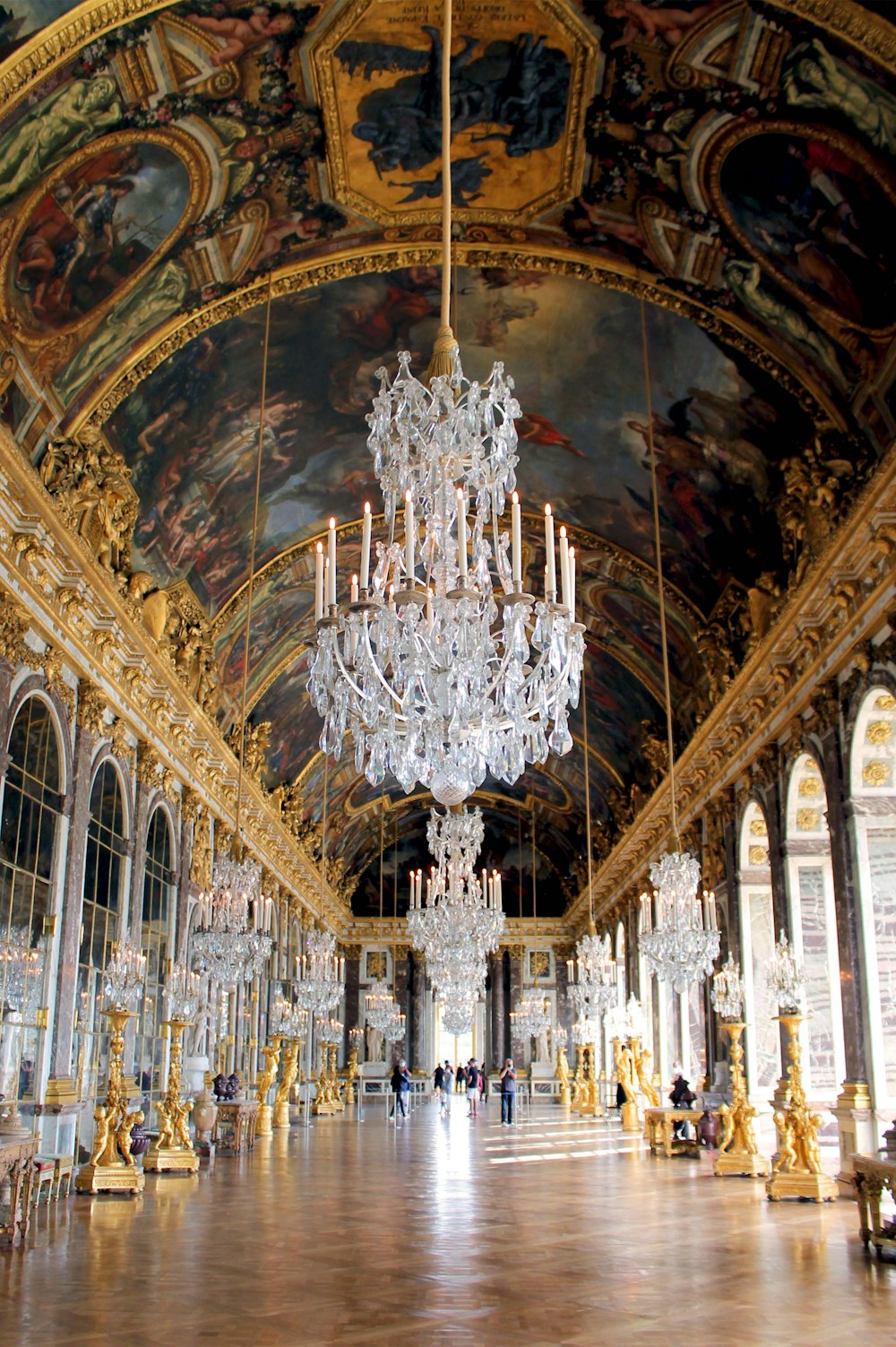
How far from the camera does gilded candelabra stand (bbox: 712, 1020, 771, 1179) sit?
1307 cm

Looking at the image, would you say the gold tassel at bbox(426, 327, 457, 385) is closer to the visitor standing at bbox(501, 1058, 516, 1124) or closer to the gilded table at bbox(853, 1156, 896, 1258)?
the gilded table at bbox(853, 1156, 896, 1258)

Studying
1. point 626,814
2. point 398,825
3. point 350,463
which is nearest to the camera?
point 350,463

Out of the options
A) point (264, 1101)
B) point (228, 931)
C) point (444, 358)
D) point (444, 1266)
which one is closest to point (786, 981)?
point (444, 1266)

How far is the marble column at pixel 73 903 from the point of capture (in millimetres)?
11898

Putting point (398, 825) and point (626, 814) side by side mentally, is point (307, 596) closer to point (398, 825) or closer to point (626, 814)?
point (626, 814)

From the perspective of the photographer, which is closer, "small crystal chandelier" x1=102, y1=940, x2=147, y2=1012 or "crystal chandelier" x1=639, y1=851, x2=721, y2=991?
"small crystal chandelier" x1=102, y1=940, x2=147, y2=1012

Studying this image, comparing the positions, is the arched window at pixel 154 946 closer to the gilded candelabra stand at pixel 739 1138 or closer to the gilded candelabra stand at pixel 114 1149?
the gilded candelabra stand at pixel 114 1149

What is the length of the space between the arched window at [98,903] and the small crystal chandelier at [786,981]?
732cm

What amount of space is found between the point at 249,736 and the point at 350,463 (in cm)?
685

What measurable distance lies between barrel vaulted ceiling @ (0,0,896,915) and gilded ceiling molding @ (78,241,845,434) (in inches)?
1.3

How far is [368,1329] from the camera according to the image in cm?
529

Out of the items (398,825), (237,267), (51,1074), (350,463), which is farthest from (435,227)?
(398,825)

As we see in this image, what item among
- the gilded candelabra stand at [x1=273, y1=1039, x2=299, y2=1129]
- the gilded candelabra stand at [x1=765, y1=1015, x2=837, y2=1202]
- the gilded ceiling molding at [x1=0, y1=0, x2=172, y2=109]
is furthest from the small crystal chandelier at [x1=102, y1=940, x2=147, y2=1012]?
the gilded candelabra stand at [x1=273, y1=1039, x2=299, y2=1129]

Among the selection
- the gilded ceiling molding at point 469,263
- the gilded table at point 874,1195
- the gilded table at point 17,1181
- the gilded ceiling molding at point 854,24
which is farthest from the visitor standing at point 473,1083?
the gilded ceiling molding at point 854,24
